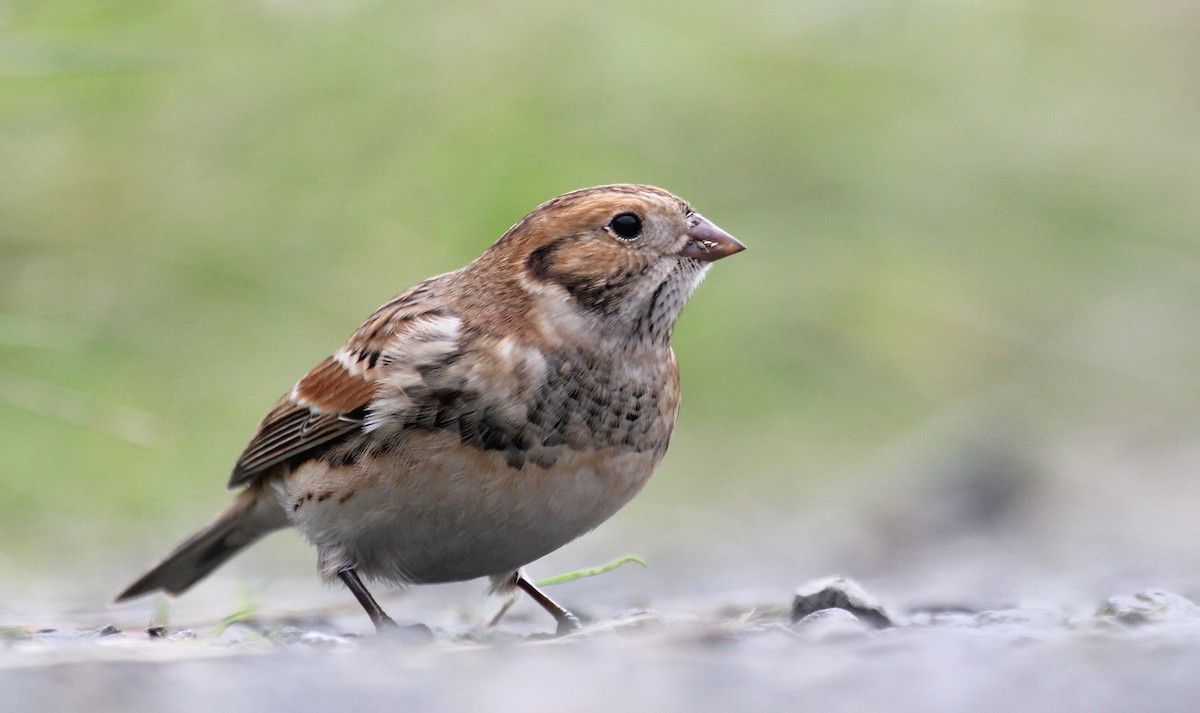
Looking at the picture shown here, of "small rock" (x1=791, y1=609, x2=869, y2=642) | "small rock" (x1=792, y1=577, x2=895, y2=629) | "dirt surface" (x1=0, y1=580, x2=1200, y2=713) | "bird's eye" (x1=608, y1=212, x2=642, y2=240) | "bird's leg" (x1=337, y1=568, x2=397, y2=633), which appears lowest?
"dirt surface" (x1=0, y1=580, x2=1200, y2=713)

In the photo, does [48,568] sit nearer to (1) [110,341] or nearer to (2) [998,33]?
(1) [110,341]

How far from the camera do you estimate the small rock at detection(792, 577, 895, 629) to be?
3945 millimetres

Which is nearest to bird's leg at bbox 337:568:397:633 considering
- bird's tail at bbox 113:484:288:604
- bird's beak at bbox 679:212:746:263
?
bird's tail at bbox 113:484:288:604

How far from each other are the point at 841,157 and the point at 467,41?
2259 millimetres

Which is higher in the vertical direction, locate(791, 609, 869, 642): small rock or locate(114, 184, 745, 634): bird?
locate(114, 184, 745, 634): bird

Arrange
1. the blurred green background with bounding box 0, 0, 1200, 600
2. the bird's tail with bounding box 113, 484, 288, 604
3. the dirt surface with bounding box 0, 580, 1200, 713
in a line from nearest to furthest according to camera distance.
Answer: the dirt surface with bounding box 0, 580, 1200, 713 < the bird's tail with bounding box 113, 484, 288, 604 < the blurred green background with bounding box 0, 0, 1200, 600

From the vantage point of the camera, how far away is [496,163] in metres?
8.30

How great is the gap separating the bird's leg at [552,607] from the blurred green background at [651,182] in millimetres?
2340

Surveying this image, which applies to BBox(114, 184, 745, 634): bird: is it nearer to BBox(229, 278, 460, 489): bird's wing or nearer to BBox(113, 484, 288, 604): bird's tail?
BBox(229, 278, 460, 489): bird's wing

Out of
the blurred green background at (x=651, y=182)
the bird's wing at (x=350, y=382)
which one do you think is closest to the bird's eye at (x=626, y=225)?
the bird's wing at (x=350, y=382)

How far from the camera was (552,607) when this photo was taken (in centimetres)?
459

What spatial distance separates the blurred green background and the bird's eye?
2551mm

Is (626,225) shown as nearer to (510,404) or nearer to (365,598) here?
(510,404)

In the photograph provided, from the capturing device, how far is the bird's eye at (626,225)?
13.8ft
